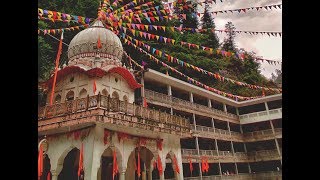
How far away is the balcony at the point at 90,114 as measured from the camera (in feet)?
35.9

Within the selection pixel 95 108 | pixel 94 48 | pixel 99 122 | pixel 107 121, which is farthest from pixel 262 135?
pixel 95 108

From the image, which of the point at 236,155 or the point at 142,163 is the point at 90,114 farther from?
the point at 236,155

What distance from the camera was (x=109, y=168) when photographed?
582 inches

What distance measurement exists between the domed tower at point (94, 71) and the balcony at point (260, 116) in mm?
23438

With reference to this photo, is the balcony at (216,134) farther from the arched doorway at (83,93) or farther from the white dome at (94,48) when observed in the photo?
the arched doorway at (83,93)

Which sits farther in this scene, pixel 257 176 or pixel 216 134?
pixel 257 176

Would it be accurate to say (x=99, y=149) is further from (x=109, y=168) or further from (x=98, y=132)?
(x=109, y=168)

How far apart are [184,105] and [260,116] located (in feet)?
42.4

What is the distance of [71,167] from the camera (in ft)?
47.9

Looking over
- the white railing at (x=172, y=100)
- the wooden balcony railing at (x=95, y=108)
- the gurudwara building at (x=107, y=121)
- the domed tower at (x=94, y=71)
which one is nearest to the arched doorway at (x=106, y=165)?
the gurudwara building at (x=107, y=121)

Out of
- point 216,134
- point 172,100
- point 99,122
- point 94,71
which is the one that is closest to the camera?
point 99,122

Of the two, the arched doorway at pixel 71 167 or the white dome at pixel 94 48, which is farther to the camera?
the white dome at pixel 94 48

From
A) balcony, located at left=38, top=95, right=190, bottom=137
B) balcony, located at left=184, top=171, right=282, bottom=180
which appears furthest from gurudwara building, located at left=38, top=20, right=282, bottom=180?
balcony, located at left=184, top=171, right=282, bottom=180
